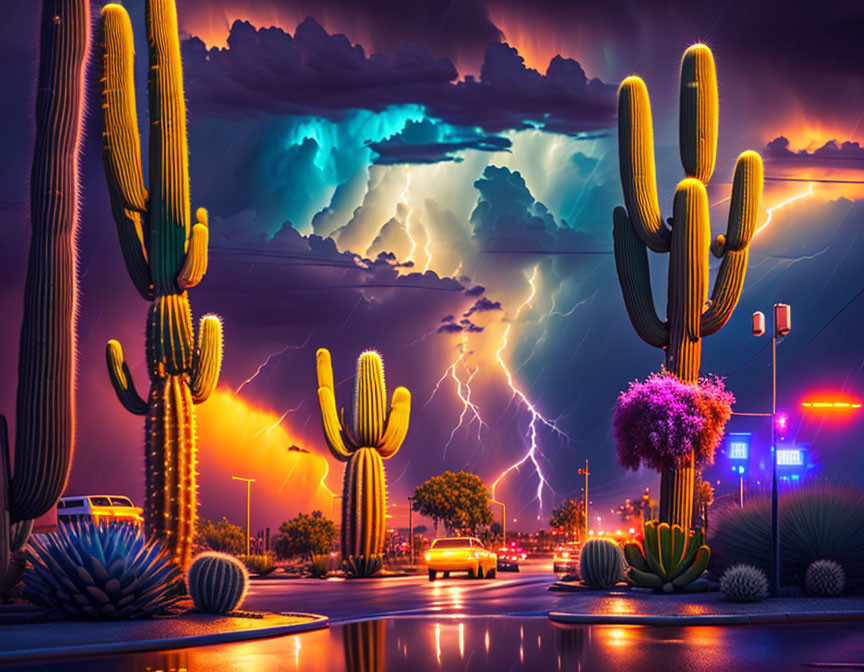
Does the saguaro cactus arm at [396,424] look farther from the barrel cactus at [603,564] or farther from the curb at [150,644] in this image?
the curb at [150,644]

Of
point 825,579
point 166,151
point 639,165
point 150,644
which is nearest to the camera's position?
point 150,644

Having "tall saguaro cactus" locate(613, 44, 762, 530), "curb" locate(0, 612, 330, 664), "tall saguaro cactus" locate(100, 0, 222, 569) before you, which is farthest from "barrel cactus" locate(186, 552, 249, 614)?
"tall saguaro cactus" locate(613, 44, 762, 530)

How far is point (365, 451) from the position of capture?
44.5 meters

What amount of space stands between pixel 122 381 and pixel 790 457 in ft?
303

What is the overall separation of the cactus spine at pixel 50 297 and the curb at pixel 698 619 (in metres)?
9.69

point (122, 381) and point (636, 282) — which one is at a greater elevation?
point (636, 282)

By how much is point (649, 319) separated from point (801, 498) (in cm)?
621

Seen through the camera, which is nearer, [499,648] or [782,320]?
Result: [499,648]

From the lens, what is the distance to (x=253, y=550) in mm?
94000

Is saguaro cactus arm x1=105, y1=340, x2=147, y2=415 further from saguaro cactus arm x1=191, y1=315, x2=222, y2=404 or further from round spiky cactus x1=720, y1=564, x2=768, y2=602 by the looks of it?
round spiky cactus x1=720, y1=564, x2=768, y2=602

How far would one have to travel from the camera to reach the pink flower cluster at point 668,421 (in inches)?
1131

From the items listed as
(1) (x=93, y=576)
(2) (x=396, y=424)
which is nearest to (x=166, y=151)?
(1) (x=93, y=576)

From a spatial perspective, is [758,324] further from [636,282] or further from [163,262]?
[163,262]

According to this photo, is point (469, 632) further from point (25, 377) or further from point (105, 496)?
point (105, 496)
